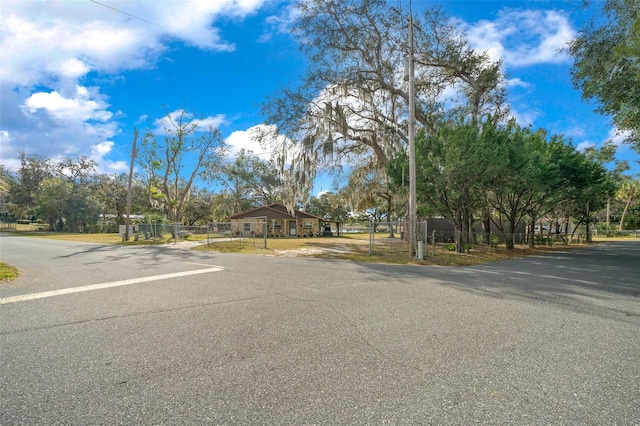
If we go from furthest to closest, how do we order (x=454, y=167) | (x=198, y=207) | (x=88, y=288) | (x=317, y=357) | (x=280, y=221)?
(x=198, y=207) → (x=280, y=221) → (x=454, y=167) → (x=88, y=288) → (x=317, y=357)

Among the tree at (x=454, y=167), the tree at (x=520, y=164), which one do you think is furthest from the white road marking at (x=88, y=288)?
the tree at (x=520, y=164)

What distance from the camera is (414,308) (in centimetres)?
512

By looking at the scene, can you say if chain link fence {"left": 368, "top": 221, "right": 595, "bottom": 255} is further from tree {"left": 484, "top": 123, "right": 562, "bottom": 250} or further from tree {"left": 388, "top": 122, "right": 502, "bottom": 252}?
tree {"left": 484, "top": 123, "right": 562, "bottom": 250}

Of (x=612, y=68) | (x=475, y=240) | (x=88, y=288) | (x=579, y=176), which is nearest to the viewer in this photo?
(x=88, y=288)

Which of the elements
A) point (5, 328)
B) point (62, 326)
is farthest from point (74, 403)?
point (5, 328)

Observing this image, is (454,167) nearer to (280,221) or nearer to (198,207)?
(280,221)

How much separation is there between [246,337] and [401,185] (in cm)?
1471

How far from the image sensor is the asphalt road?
2.29 m

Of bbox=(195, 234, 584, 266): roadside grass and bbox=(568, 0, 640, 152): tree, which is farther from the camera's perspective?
bbox=(195, 234, 584, 266): roadside grass

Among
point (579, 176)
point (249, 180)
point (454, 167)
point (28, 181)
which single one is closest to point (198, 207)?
point (249, 180)

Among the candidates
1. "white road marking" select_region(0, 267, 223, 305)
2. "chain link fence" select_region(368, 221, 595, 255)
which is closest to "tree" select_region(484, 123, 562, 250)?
"chain link fence" select_region(368, 221, 595, 255)

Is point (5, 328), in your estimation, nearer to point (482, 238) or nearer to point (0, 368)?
point (0, 368)

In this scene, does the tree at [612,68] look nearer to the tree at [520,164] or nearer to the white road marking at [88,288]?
the tree at [520,164]

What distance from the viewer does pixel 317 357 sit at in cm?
320
